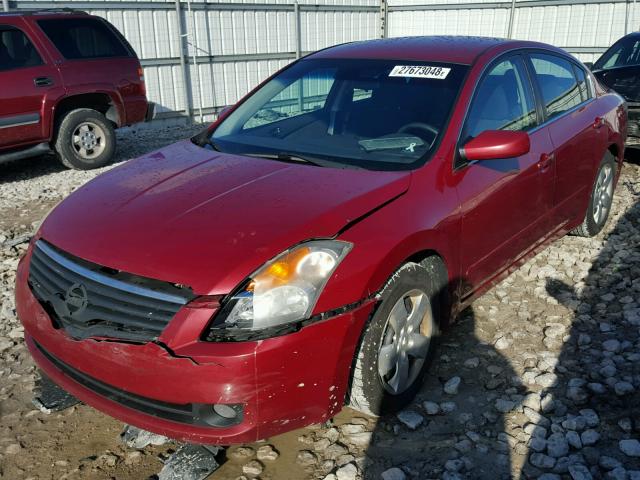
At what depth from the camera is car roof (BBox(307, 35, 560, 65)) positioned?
3.66 meters

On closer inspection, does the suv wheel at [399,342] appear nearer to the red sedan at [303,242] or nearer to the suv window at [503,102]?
the red sedan at [303,242]

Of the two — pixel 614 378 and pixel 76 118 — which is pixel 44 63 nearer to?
pixel 76 118

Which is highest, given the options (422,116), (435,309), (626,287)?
(422,116)

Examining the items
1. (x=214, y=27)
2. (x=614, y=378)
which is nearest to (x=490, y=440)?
(x=614, y=378)

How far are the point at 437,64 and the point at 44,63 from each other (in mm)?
5851

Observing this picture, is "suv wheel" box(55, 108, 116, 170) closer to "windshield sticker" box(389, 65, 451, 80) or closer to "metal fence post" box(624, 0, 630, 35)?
"windshield sticker" box(389, 65, 451, 80)

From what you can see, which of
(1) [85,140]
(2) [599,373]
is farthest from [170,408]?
(1) [85,140]

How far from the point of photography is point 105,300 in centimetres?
245

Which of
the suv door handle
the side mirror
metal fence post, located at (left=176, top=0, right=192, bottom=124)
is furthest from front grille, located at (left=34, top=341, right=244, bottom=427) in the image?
metal fence post, located at (left=176, top=0, right=192, bottom=124)

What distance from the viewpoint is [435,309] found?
311cm

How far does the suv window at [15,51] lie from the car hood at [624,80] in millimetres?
7265

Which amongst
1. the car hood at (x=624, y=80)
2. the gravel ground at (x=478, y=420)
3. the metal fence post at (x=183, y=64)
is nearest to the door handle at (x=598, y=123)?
the gravel ground at (x=478, y=420)

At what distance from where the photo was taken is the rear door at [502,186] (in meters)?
3.27

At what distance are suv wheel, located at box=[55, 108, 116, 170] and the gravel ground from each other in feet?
13.6
